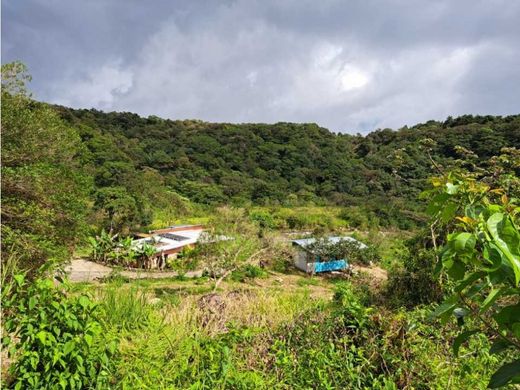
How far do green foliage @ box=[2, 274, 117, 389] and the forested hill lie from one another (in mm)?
25626

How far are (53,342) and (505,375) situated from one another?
7.73 feet

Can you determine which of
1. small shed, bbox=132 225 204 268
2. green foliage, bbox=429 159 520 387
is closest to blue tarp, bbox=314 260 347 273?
small shed, bbox=132 225 204 268

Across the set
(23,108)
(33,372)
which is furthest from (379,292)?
(23,108)

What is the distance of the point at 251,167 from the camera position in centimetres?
4641

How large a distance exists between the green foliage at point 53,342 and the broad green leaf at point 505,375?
2.17 metres

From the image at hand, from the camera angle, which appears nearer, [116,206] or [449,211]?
[449,211]

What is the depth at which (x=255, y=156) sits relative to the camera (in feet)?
161

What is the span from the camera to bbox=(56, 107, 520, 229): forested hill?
32812 millimetres

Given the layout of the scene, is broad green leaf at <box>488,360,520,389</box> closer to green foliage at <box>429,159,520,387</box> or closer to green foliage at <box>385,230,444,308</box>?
green foliage at <box>429,159,520,387</box>

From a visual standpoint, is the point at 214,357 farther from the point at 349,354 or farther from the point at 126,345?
the point at 349,354

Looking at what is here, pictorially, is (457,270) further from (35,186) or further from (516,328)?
(35,186)

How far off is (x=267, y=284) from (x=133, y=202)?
Answer: 35.9 ft

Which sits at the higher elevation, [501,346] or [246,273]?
[501,346]

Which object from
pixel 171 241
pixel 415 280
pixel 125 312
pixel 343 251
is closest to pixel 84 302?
Result: pixel 125 312
